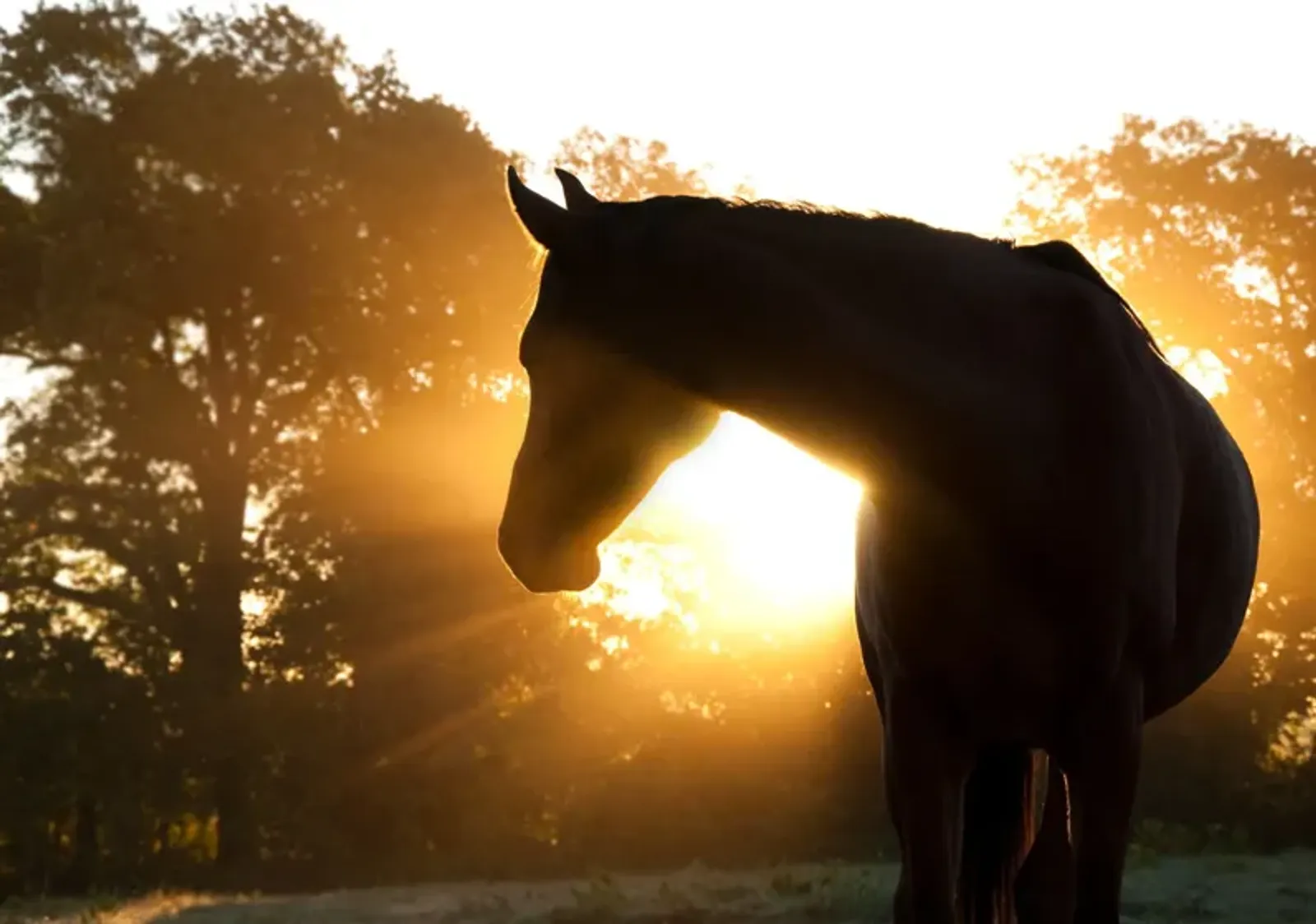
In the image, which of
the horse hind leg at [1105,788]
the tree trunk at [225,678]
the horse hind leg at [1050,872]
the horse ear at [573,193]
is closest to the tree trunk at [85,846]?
the tree trunk at [225,678]

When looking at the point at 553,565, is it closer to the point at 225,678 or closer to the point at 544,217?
the point at 544,217

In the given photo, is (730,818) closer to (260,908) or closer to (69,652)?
(260,908)

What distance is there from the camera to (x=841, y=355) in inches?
117

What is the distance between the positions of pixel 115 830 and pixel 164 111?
8634 mm

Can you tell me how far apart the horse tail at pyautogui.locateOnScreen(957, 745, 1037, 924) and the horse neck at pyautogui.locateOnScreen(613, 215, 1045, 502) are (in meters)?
1.48

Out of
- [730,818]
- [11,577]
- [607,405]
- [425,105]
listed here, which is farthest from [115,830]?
[607,405]

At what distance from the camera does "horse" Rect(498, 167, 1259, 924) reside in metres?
3.03

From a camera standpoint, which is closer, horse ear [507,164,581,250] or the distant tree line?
horse ear [507,164,581,250]

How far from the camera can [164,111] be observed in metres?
17.2

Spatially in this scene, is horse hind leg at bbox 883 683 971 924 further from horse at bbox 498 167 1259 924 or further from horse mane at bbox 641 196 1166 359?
horse mane at bbox 641 196 1166 359

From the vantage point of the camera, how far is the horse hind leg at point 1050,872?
3.94m

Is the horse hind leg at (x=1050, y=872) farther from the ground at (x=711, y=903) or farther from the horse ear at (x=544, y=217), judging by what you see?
the ground at (x=711, y=903)

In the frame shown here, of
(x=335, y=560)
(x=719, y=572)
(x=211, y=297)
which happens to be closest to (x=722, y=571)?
(x=719, y=572)

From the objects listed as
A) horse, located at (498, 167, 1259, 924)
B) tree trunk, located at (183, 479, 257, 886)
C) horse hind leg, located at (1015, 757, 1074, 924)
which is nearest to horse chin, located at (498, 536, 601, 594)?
horse, located at (498, 167, 1259, 924)
